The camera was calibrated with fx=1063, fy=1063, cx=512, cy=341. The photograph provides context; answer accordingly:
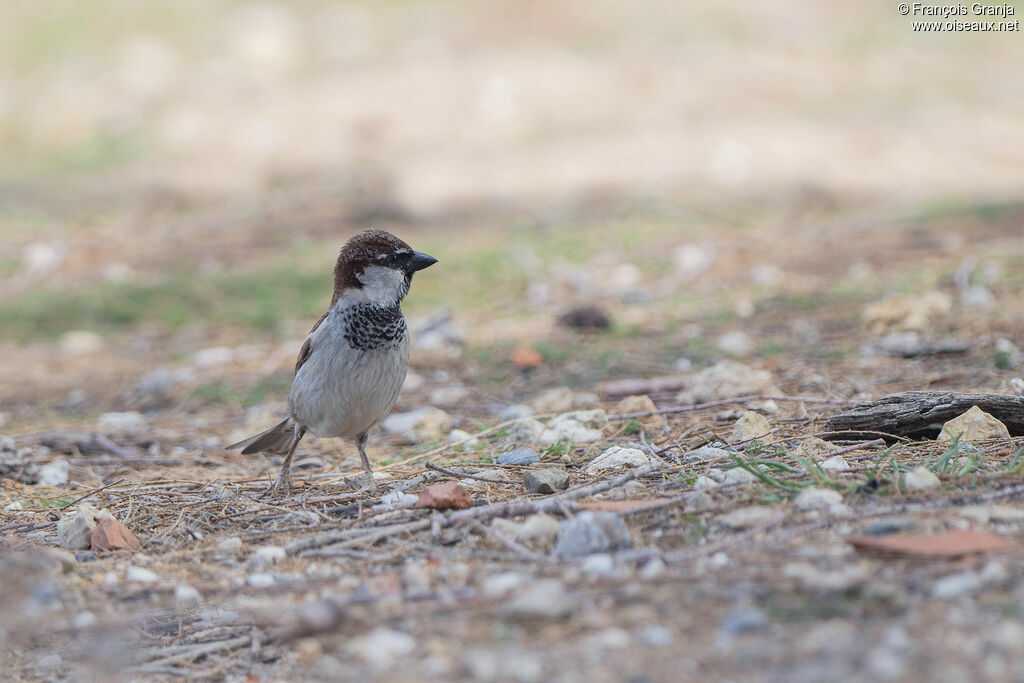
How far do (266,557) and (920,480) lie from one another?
5.94ft

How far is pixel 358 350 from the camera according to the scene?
3.99m

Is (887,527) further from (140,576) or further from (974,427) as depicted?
(140,576)

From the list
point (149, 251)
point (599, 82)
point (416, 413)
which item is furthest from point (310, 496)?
point (599, 82)

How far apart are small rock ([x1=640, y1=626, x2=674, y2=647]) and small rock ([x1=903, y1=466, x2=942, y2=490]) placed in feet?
3.32

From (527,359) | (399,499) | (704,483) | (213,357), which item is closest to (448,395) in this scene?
(527,359)

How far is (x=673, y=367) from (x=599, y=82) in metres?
8.13

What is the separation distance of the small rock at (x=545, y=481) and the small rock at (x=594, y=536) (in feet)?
1.99

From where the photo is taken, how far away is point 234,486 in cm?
402

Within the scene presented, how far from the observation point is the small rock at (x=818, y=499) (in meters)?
2.82

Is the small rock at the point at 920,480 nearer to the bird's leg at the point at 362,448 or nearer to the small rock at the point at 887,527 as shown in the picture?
the small rock at the point at 887,527

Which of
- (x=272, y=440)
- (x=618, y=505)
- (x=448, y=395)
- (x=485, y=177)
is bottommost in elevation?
(x=448, y=395)

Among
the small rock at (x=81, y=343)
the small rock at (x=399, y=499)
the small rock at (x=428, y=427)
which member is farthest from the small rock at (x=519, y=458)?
the small rock at (x=81, y=343)

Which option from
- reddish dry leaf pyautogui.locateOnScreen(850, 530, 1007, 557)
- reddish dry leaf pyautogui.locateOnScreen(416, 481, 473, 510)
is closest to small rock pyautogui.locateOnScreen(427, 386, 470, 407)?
reddish dry leaf pyautogui.locateOnScreen(416, 481, 473, 510)

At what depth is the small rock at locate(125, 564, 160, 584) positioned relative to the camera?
115 inches
